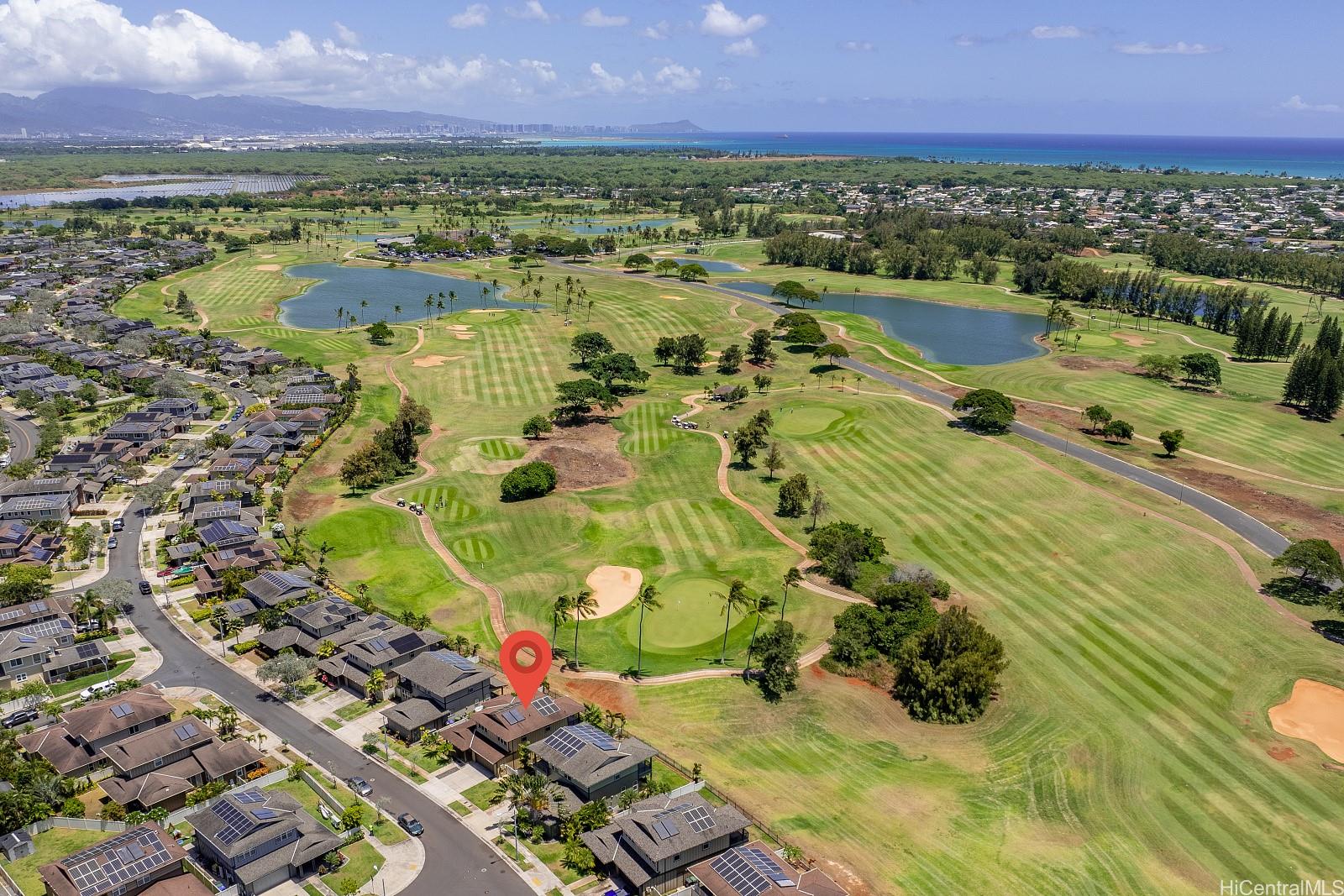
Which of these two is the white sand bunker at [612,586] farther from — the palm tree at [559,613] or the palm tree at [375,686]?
the palm tree at [375,686]

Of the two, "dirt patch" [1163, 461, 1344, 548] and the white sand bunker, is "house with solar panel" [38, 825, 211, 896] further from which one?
"dirt patch" [1163, 461, 1344, 548]

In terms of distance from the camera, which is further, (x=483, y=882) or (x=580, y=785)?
(x=580, y=785)

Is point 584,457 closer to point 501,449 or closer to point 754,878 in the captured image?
point 501,449

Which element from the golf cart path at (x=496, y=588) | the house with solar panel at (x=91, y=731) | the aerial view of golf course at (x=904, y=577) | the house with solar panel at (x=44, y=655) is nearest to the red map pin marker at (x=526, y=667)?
the aerial view of golf course at (x=904, y=577)

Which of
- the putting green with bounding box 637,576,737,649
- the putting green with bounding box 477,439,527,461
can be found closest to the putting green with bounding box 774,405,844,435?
the putting green with bounding box 477,439,527,461

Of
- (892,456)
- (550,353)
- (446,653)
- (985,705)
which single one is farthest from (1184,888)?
(550,353)

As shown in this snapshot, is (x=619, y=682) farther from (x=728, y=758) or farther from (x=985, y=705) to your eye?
(x=985, y=705)
